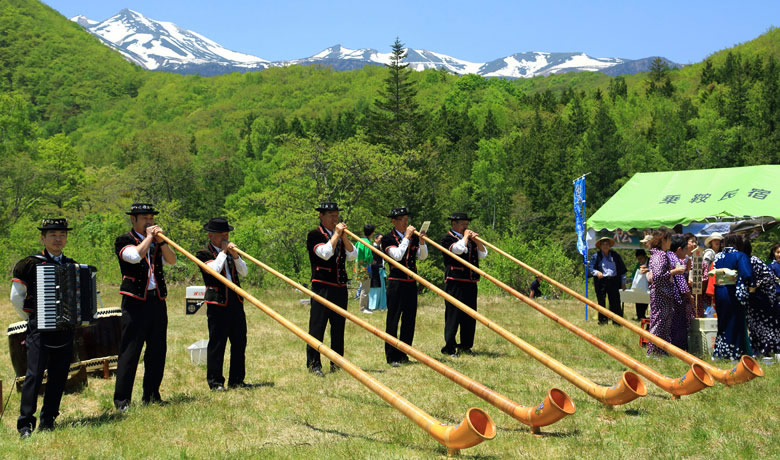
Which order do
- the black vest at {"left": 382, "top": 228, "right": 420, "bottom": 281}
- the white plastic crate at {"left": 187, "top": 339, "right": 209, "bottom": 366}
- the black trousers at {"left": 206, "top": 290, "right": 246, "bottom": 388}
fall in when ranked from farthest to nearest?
1. the white plastic crate at {"left": 187, "top": 339, "right": 209, "bottom": 366}
2. the black vest at {"left": 382, "top": 228, "right": 420, "bottom": 281}
3. the black trousers at {"left": 206, "top": 290, "right": 246, "bottom": 388}

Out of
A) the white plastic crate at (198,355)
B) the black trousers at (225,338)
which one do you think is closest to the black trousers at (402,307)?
the black trousers at (225,338)

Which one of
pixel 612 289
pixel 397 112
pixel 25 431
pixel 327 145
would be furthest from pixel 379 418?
pixel 397 112

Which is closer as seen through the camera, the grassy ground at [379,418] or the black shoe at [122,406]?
the grassy ground at [379,418]

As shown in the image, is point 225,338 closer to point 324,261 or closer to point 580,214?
point 324,261

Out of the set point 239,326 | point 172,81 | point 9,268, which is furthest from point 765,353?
point 172,81

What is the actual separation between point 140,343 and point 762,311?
8.22 m

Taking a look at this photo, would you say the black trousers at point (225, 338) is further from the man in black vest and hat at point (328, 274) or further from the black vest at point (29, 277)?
the black vest at point (29, 277)

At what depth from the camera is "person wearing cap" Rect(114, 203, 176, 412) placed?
721 cm

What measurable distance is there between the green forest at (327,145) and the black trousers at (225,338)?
1794 cm

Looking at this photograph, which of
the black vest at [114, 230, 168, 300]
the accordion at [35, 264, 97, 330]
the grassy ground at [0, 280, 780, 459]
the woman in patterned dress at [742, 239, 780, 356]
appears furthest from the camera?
the woman in patterned dress at [742, 239, 780, 356]

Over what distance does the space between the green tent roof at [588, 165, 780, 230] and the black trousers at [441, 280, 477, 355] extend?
721 cm

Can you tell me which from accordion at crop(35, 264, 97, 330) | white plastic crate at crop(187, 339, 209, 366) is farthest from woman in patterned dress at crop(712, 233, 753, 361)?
accordion at crop(35, 264, 97, 330)

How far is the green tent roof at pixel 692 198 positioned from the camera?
14.6 m

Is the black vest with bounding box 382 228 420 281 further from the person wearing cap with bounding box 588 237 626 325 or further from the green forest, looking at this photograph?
the green forest
